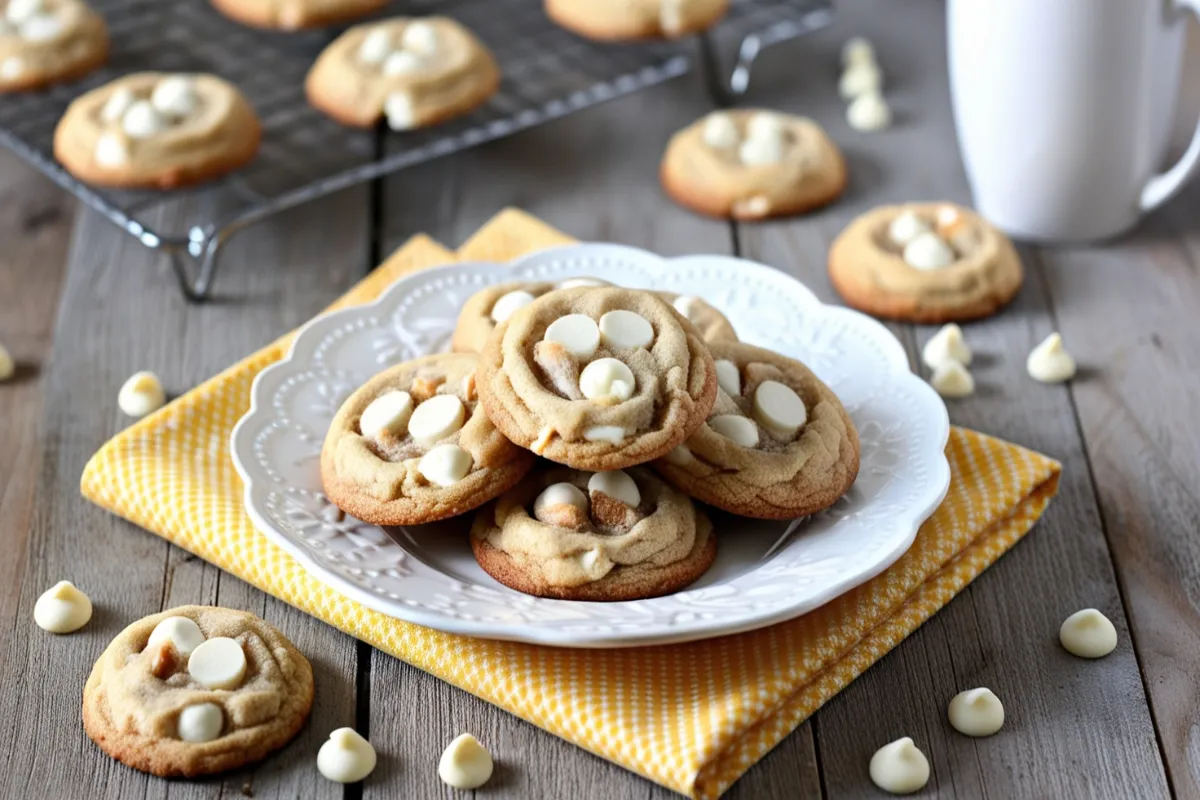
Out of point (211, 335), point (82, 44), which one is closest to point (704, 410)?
point (211, 335)

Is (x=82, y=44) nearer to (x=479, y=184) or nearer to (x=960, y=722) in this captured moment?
(x=479, y=184)

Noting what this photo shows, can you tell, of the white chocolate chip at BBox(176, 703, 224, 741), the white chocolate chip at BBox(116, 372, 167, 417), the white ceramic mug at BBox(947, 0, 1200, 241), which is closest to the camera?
the white chocolate chip at BBox(176, 703, 224, 741)

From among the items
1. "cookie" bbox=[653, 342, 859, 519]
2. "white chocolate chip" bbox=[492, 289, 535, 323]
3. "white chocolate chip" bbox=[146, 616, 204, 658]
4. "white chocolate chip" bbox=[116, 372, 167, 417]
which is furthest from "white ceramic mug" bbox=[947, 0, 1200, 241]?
"white chocolate chip" bbox=[146, 616, 204, 658]

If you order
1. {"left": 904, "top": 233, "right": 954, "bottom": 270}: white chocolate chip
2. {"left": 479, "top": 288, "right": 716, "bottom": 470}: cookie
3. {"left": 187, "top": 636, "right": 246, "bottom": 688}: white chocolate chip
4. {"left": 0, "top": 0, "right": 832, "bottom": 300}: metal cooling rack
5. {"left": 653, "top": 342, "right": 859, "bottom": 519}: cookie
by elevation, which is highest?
{"left": 479, "top": 288, "right": 716, "bottom": 470}: cookie

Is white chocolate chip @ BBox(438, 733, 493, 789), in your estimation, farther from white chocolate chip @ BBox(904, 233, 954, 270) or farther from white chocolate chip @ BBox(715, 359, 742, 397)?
white chocolate chip @ BBox(904, 233, 954, 270)

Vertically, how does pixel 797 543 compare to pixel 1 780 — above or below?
above

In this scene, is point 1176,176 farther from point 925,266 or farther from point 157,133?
point 157,133
